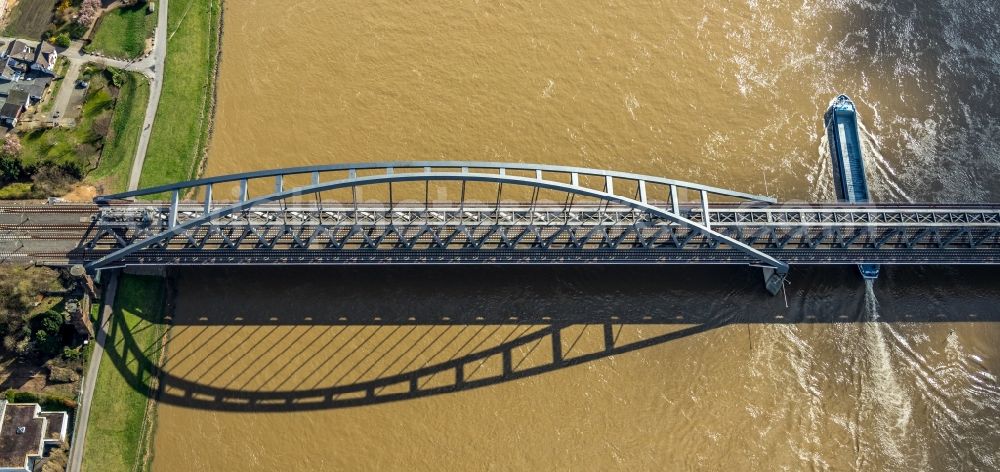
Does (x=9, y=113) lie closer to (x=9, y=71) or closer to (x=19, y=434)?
(x=9, y=71)

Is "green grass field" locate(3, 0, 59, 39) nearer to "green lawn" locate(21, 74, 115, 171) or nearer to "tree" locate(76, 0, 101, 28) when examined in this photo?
"tree" locate(76, 0, 101, 28)

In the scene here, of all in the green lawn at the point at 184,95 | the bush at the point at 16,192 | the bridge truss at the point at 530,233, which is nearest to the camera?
the bridge truss at the point at 530,233

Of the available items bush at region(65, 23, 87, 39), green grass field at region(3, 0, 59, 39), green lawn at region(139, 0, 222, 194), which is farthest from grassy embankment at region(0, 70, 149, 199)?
green grass field at region(3, 0, 59, 39)

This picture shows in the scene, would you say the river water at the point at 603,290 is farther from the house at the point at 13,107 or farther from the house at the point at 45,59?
the house at the point at 13,107

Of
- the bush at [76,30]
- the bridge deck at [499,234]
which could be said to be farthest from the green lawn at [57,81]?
the bridge deck at [499,234]

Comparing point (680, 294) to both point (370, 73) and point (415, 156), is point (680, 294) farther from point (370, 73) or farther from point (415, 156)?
point (370, 73)

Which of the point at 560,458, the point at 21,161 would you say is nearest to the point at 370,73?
the point at 21,161
